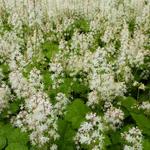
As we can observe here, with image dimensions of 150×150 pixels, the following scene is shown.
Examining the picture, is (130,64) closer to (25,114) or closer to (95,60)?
(95,60)

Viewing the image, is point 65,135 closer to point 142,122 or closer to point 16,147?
point 16,147

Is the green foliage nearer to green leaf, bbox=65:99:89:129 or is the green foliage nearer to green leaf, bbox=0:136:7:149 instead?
green leaf, bbox=0:136:7:149

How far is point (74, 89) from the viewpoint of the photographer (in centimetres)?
575

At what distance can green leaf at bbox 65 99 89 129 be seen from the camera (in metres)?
4.93

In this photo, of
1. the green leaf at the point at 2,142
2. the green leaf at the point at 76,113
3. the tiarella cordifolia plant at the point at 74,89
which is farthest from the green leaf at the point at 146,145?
the green leaf at the point at 2,142

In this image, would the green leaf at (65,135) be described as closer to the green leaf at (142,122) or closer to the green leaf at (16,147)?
the green leaf at (16,147)

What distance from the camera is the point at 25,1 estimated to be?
9000 mm

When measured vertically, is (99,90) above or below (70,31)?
above

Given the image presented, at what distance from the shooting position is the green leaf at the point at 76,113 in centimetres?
493

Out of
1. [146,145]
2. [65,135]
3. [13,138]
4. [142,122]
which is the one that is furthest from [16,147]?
[142,122]

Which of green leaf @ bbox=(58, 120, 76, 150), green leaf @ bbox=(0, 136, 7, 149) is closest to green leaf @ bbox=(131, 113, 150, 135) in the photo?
green leaf @ bbox=(58, 120, 76, 150)

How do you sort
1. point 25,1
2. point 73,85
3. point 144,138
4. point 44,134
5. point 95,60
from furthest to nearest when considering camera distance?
point 25,1 → point 73,85 → point 95,60 → point 144,138 → point 44,134

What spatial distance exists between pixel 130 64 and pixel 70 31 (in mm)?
2462

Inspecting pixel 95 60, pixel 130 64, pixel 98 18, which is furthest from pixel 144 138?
pixel 98 18
